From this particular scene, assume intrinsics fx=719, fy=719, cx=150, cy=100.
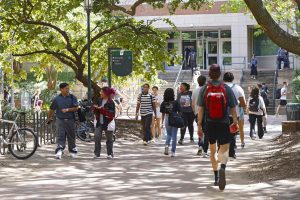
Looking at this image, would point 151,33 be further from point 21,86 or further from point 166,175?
point 21,86

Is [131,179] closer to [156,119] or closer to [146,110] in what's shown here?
[146,110]

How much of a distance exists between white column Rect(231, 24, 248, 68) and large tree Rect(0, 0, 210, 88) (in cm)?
2799

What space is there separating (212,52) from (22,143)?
40740 mm

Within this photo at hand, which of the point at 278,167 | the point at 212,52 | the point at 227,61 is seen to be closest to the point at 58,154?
the point at 278,167

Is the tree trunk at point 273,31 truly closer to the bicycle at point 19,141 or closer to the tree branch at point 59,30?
the bicycle at point 19,141

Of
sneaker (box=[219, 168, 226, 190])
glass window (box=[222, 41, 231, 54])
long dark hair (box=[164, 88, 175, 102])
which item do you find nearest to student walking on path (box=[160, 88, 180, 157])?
long dark hair (box=[164, 88, 175, 102])

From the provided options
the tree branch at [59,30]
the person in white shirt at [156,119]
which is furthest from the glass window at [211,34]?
the person in white shirt at [156,119]

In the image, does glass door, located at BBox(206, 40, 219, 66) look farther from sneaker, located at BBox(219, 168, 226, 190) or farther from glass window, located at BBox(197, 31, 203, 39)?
sneaker, located at BBox(219, 168, 226, 190)

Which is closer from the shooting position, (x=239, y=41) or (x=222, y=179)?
(x=222, y=179)

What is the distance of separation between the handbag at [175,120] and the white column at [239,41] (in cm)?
3663

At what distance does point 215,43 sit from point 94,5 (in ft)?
117

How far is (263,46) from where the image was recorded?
176 feet

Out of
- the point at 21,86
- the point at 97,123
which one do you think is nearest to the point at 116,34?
the point at 97,123

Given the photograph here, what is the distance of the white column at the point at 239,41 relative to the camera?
5222 centimetres
